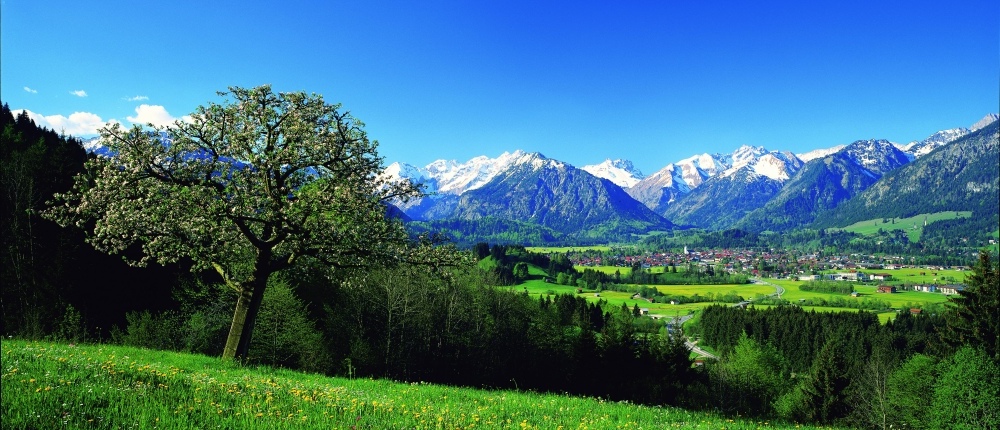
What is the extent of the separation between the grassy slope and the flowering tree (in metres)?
5.57

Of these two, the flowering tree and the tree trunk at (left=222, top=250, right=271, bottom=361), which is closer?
the flowering tree

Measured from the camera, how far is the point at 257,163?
17.6 metres

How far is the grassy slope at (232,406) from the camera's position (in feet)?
24.0

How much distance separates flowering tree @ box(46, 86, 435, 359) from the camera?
54.9ft

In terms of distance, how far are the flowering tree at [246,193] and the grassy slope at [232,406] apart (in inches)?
219

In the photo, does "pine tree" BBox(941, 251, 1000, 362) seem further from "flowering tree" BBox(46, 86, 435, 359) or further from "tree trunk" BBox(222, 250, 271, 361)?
"tree trunk" BBox(222, 250, 271, 361)

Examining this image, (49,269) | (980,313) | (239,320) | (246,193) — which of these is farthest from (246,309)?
(980,313)

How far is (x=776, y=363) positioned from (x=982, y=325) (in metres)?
45.4

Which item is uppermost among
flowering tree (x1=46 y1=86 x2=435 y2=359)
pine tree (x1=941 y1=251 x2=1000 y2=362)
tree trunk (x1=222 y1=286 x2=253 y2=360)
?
flowering tree (x1=46 y1=86 x2=435 y2=359)

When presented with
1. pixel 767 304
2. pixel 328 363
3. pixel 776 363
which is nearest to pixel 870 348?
pixel 776 363

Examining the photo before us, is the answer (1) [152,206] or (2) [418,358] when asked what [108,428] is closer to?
(1) [152,206]

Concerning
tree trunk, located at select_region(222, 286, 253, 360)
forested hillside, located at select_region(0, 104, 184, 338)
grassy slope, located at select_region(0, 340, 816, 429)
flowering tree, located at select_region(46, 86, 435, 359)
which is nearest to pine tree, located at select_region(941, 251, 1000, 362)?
grassy slope, located at select_region(0, 340, 816, 429)

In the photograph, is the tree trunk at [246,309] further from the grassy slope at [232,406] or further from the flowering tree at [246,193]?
the grassy slope at [232,406]

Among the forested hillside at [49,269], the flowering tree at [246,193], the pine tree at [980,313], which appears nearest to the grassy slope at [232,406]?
the flowering tree at [246,193]
